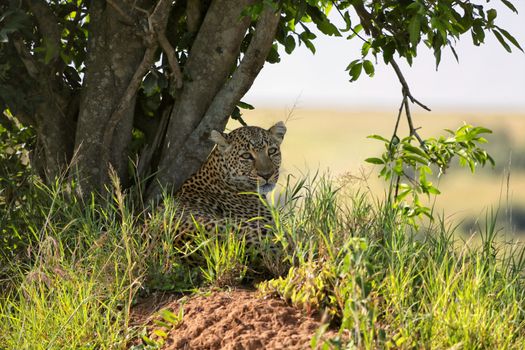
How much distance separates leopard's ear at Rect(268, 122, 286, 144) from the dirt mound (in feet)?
9.21

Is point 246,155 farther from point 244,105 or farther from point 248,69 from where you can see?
point 244,105

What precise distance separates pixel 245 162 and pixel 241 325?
2.84 m

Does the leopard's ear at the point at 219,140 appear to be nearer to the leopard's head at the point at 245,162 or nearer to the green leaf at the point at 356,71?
the leopard's head at the point at 245,162

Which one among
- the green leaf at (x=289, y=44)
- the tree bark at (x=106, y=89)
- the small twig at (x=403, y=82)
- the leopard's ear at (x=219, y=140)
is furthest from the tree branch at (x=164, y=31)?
the small twig at (x=403, y=82)

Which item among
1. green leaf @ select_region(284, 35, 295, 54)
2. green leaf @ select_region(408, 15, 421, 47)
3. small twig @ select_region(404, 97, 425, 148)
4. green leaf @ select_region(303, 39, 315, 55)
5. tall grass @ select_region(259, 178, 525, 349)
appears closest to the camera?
tall grass @ select_region(259, 178, 525, 349)

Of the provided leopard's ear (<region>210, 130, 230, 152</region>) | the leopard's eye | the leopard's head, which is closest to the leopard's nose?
the leopard's head

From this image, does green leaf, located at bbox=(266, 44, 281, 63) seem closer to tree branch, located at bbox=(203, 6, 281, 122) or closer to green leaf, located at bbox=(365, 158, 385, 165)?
tree branch, located at bbox=(203, 6, 281, 122)

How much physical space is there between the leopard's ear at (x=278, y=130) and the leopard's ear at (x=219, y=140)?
54 centimetres

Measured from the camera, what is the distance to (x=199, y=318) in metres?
5.54

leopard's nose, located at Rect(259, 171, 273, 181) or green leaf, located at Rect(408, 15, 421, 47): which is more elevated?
green leaf, located at Rect(408, 15, 421, 47)

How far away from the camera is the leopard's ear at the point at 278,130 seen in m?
8.35

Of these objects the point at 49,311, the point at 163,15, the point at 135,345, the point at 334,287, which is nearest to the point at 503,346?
the point at 334,287

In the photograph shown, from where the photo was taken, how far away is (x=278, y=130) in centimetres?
837

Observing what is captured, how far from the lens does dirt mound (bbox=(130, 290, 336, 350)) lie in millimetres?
5148
